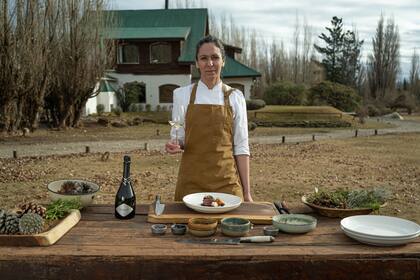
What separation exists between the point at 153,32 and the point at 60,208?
93.0 ft

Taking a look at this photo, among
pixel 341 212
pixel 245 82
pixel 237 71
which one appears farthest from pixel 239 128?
pixel 245 82

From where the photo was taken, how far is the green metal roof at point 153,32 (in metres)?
29.1

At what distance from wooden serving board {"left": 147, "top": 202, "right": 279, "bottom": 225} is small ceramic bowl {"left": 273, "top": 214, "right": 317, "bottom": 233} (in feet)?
0.34

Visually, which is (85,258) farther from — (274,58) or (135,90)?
(274,58)

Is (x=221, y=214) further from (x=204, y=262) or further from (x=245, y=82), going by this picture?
(x=245, y=82)

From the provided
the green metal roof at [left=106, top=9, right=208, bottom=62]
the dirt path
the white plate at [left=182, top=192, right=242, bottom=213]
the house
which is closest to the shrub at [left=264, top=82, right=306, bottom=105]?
the house

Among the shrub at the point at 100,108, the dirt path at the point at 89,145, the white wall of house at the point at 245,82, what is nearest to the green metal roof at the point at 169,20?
the white wall of house at the point at 245,82

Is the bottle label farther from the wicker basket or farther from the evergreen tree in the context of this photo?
the evergreen tree

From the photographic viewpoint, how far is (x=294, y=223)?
92.6 inches

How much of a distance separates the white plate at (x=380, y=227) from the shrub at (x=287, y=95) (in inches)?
1238

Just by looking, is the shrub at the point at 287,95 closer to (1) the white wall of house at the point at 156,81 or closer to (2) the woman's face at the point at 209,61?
(1) the white wall of house at the point at 156,81

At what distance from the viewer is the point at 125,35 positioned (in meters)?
29.4

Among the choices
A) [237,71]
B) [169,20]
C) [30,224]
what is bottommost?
[30,224]

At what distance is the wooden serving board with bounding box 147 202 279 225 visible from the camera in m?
2.52
